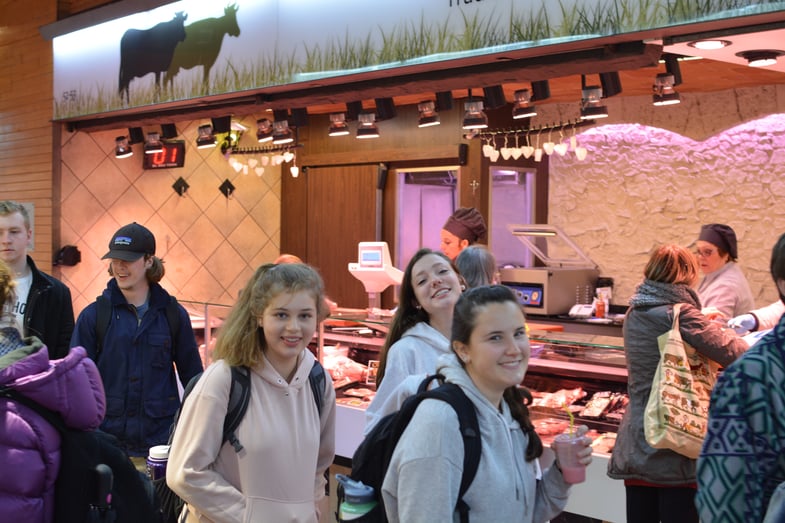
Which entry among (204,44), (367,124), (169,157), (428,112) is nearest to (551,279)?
(428,112)

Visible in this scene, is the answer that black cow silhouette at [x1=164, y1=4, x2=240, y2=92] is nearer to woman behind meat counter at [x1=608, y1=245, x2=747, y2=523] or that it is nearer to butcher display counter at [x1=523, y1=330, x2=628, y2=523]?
butcher display counter at [x1=523, y1=330, x2=628, y2=523]

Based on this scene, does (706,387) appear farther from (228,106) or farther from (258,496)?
(228,106)

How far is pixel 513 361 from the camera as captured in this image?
6.28ft

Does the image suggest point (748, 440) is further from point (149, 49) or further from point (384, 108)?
point (149, 49)

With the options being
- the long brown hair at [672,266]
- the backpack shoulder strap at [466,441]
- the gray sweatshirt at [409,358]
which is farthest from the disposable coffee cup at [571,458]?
the long brown hair at [672,266]

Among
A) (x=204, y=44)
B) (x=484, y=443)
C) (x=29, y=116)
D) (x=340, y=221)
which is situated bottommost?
(x=484, y=443)

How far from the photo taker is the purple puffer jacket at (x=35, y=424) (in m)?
1.93

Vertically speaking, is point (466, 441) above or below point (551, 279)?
below

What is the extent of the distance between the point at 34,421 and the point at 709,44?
153 inches

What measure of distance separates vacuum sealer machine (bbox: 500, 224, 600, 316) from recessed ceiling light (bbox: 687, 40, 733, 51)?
299 cm

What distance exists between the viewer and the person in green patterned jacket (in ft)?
5.10

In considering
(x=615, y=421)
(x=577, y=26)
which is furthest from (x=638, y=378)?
(x=577, y=26)

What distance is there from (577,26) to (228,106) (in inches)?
139

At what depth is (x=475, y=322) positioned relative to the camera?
196cm
